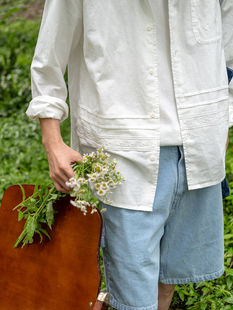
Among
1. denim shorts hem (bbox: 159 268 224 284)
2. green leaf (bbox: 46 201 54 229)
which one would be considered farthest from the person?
denim shorts hem (bbox: 159 268 224 284)

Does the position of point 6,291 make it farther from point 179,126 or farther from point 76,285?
point 179,126

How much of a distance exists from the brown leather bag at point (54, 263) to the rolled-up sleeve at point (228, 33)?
0.79m

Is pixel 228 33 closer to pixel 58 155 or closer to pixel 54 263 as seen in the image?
pixel 58 155

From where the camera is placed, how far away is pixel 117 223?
1399 mm

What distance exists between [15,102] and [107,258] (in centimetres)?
457

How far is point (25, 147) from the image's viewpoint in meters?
4.54

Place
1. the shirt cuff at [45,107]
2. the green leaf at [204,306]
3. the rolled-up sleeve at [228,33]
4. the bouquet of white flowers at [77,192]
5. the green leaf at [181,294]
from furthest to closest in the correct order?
1. the green leaf at [181,294]
2. the green leaf at [204,306]
3. the rolled-up sleeve at [228,33]
4. the shirt cuff at [45,107]
5. the bouquet of white flowers at [77,192]

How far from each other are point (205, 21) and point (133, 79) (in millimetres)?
351

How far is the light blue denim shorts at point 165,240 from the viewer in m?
1.39

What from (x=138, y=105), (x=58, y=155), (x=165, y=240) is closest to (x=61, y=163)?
(x=58, y=155)

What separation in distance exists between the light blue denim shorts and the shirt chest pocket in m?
0.42

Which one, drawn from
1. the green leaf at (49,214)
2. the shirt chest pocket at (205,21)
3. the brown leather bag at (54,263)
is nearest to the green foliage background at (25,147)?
the brown leather bag at (54,263)

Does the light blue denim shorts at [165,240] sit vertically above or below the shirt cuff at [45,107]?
below

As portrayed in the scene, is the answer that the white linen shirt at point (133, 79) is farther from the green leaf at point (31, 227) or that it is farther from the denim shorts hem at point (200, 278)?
the denim shorts hem at point (200, 278)
